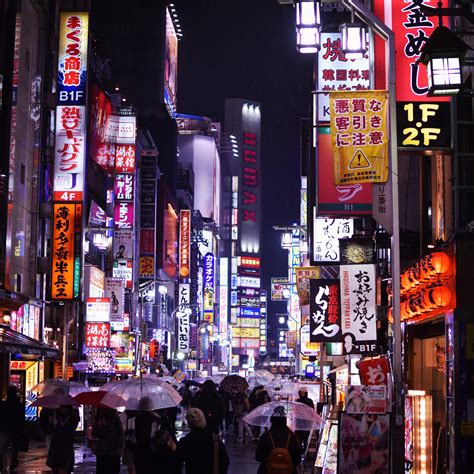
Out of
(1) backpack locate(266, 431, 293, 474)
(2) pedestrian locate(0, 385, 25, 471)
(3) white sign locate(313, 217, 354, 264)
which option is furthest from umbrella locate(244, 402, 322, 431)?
(3) white sign locate(313, 217, 354, 264)

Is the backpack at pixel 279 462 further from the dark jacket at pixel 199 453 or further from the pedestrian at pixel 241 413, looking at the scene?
the pedestrian at pixel 241 413

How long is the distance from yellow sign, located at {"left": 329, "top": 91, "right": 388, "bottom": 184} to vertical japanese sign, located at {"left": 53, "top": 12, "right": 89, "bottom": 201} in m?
23.0

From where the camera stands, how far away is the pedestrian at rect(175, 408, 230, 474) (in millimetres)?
11562

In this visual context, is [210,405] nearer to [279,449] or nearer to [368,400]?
[368,400]

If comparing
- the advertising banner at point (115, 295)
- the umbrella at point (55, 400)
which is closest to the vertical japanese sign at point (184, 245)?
the advertising banner at point (115, 295)

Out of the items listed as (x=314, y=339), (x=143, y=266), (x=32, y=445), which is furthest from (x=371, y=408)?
(x=143, y=266)

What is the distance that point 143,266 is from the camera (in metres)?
72.1

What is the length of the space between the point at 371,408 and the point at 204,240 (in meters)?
109

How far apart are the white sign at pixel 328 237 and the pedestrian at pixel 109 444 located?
1298cm

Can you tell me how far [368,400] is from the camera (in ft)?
47.6

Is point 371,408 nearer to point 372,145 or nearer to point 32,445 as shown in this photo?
point 372,145

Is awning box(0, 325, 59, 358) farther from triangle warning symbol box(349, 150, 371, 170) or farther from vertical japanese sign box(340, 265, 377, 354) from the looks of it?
triangle warning symbol box(349, 150, 371, 170)

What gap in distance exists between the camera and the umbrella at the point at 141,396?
16141 millimetres

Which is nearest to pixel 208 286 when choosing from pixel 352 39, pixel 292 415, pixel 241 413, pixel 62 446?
pixel 241 413
